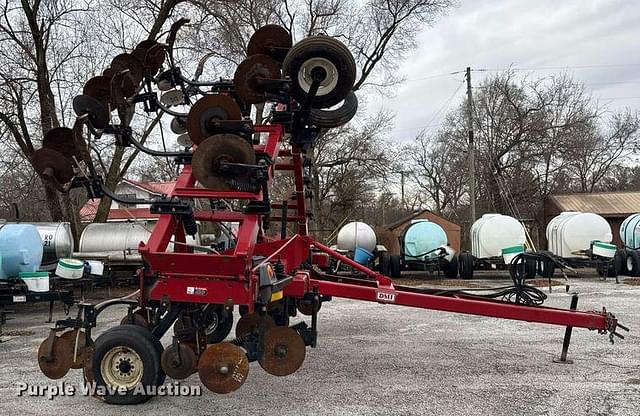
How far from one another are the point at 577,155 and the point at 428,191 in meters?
14.3

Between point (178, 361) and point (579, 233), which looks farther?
point (579, 233)

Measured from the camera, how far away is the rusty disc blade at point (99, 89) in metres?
5.86

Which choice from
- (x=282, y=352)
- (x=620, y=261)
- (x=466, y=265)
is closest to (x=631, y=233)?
(x=620, y=261)

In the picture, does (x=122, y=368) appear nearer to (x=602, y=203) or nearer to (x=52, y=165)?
(x=52, y=165)

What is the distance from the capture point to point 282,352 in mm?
4898

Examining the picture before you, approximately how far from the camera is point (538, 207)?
33156 mm

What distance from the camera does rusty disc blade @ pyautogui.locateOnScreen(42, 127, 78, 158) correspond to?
18.4 feet

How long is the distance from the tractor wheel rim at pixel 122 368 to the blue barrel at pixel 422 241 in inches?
557

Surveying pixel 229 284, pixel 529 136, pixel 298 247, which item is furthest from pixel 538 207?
pixel 229 284

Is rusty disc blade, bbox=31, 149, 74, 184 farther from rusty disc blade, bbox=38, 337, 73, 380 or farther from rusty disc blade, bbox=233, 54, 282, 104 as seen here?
rusty disc blade, bbox=233, 54, 282, 104

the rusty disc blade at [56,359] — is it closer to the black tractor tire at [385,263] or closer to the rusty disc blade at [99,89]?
the rusty disc blade at [99,89]

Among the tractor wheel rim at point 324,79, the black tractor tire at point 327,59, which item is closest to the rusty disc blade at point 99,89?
the black tractor tire at point 327,59

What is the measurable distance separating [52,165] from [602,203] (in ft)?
84.7

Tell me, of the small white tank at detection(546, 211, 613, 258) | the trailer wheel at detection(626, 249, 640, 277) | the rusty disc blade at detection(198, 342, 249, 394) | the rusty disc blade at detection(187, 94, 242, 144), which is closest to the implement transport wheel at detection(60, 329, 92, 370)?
the rusty disc blade at detection(198, 342, 249, 394)
